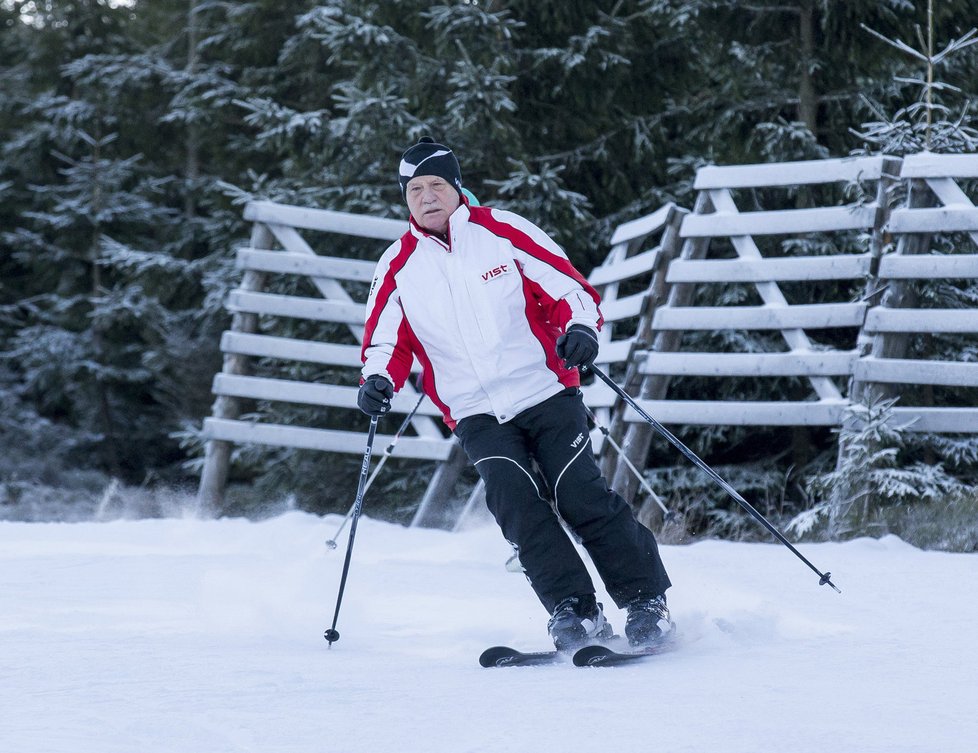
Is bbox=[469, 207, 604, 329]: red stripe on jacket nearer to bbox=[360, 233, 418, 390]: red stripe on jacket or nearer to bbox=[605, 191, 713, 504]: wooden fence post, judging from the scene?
bbox=[360, 233, 418, 390]: red stripe on jacket

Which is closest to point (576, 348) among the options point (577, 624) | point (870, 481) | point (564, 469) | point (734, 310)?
point (564, 469)

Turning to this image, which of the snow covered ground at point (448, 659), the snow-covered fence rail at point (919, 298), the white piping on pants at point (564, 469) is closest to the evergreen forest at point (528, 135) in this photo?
the snow-covered fence rail at point (919, 298)

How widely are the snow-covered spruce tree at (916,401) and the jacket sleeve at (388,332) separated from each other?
2.54 metres

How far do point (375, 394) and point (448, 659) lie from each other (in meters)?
0.84

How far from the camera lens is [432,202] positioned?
383 cm

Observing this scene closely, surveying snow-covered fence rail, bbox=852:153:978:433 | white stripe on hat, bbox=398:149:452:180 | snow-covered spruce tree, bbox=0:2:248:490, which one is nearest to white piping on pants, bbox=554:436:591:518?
white stripe on hat, bbox=398:149:452:180

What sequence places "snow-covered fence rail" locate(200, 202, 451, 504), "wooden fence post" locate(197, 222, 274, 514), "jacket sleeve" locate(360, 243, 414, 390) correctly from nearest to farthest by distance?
"jacket sleeve" locate(360, 243, 414, 390) → "snow-covered fence rail" locate(200, 202, 451, 504) → "wooden fence post" locate(197, 222, 274, 514)

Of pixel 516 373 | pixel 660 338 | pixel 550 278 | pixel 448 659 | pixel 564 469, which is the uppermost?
pixel 550 278

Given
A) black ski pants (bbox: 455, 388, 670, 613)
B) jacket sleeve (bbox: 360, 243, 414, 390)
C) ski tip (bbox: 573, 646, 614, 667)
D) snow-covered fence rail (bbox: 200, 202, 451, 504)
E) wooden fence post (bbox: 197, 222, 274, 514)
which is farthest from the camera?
wooden fence post (bbox: 197, 222, 274, 514)

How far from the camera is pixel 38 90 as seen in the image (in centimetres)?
1705

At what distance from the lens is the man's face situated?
3832mm

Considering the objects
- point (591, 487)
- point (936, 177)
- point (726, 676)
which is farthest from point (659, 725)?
point (936, 177)

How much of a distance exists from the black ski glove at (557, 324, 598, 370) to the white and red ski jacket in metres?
0.10

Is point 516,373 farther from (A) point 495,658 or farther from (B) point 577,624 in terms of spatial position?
(A) point 495,658
